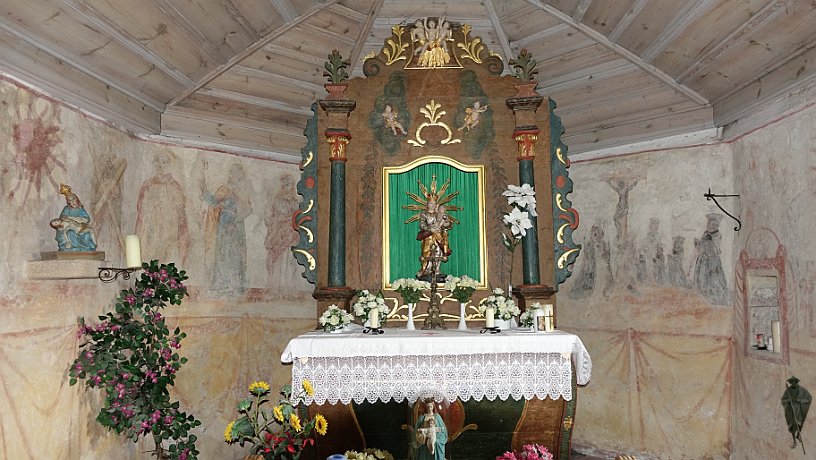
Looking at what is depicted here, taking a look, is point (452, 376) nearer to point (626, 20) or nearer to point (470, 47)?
point (470, 47)

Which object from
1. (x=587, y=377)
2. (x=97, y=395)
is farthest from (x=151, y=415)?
(x=587, y=377)

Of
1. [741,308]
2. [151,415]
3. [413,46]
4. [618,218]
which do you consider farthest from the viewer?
[618,218]

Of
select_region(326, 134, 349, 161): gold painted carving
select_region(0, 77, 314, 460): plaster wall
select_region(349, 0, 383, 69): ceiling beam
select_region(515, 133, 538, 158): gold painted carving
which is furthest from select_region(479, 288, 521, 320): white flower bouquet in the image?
select_region(349, 0, 383, 69): ceiling beam

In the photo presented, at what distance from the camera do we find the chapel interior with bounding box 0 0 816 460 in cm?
571

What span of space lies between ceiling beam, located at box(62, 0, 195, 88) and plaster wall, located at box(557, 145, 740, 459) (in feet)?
16.2

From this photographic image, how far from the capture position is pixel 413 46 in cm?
732

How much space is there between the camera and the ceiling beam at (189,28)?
5879mm

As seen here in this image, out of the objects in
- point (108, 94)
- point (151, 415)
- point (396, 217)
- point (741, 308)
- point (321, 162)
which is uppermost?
point (108, 94)

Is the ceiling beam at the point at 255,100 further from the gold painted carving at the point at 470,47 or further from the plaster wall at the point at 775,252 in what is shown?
the plaster wall at the point at 775,252

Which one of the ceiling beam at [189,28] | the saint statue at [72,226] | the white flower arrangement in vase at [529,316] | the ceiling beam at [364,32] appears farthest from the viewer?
the ceiling beam at [364,32]

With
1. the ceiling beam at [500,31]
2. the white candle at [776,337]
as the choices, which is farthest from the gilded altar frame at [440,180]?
the white candle at [776,337]

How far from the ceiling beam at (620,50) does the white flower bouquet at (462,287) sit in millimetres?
3130

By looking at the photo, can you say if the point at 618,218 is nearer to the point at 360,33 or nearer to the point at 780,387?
the point at 780,387

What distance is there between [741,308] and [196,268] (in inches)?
236
